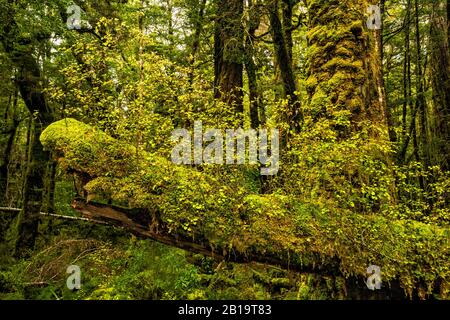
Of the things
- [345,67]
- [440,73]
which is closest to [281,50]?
[345,67]

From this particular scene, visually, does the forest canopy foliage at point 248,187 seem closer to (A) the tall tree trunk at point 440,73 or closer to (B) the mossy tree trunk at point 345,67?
(B) the mossy tree trunk at point 345,67

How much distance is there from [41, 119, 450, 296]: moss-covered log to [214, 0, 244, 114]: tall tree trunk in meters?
3.25

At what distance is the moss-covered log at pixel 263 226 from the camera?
507 centimetres

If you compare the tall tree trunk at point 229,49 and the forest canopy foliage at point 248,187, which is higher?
the tall tree trunk at point 229,49

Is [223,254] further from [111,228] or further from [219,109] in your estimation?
[111,228]

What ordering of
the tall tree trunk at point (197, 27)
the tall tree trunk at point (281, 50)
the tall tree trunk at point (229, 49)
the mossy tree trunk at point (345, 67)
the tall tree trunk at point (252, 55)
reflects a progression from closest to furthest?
the mossy tree trunk at point (345, 67) → the tall tree trunk at point (281, 50) → the tall tree trunk at point (252, 55) → the tall tree trunk at point (229, 49) → the tall tree trunk at point (197, 27)

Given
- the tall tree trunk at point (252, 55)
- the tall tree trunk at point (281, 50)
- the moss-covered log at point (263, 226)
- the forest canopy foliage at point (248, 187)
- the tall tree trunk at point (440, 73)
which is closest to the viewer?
the moss-covered log at point (263, 226)

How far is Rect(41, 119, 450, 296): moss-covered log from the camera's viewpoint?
5.07 m

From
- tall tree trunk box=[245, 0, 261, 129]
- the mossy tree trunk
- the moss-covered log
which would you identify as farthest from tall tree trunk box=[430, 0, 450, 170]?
the moss-covered log

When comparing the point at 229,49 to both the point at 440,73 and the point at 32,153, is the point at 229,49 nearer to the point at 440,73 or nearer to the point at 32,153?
the point at 440,73

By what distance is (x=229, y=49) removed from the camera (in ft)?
30.0

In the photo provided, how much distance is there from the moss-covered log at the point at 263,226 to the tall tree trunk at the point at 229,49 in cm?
325

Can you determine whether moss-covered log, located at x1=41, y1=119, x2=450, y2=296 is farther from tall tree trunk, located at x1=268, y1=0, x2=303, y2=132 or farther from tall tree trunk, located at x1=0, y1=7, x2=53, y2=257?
tall tree trunk, located at x1=0, y1=7, x2=53, y2=257

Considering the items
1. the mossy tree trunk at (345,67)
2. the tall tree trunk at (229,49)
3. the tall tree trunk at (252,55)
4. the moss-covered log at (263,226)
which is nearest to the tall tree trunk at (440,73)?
the mossy tree trunk at (345,67)
